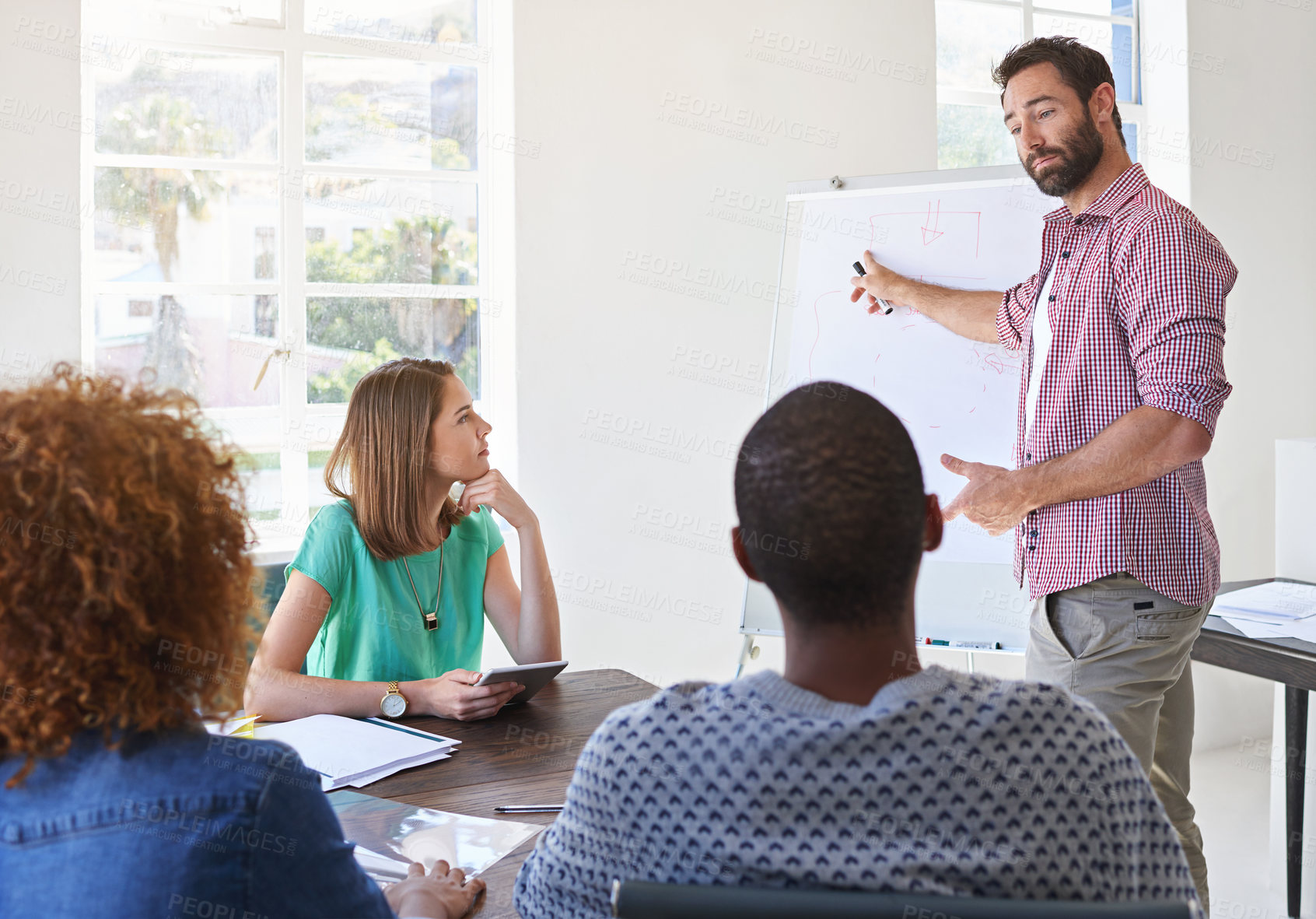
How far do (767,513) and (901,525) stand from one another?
108 millimetres

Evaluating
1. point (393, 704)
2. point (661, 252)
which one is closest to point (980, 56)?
point (661, 252)

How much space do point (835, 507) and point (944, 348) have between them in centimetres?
177

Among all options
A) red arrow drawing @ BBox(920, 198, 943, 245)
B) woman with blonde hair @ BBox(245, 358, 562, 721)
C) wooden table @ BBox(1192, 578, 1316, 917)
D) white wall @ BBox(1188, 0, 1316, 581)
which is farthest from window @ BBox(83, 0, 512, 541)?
white wall @ BBox(1188, 0, 1316, 581)

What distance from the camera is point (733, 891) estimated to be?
2.29ft

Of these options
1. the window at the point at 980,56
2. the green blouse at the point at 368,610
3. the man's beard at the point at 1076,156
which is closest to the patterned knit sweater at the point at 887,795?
the green blouse at the point at 368,610

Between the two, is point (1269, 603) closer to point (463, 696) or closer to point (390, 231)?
point (463, 696)

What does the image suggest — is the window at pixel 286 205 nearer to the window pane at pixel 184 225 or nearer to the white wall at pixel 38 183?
the window pane at pixel 184 225

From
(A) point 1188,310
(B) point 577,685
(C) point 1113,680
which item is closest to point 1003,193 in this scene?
(A) point 1188,310

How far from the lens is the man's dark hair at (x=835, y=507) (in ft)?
2.64

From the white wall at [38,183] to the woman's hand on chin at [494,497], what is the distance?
1.17m

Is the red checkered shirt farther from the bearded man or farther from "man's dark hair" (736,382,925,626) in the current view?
"man's dark hair" (736,382,925,626)

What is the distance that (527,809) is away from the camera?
132 centimetres

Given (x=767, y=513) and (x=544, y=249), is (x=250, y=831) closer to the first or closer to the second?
(x=767, y=513)

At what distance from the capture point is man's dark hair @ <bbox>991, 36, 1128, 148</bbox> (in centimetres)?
193
